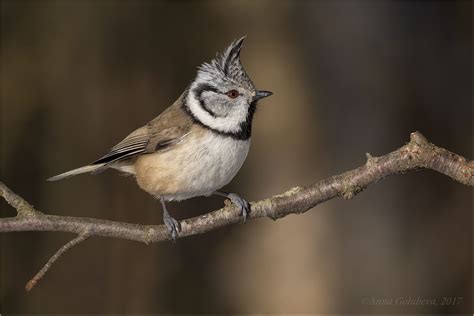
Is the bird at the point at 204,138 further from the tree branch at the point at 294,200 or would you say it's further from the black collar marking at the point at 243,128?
the tree branch at the point at 294,200

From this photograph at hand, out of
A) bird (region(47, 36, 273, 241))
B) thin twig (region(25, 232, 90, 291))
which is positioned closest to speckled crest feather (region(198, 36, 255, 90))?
bird (region(47, 36, 273, 241))

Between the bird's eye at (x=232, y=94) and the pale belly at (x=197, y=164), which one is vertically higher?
the bird's eye at (x=232, y=94)

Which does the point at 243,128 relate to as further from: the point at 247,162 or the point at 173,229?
the point at 247,162

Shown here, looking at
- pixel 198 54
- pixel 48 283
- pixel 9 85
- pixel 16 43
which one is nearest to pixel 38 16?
pixel 16 43

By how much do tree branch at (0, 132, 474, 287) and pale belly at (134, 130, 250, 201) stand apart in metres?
0.51

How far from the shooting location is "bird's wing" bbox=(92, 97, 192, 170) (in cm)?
455

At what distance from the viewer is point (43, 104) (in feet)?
27.2

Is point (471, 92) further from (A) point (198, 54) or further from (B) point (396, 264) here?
(A) point (198, 54)

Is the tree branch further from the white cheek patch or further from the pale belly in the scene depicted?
the white cheek patch

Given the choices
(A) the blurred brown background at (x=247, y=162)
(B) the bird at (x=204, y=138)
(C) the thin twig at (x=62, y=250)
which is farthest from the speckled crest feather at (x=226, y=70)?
(A) the blurred brown background at (x=247, y=162)

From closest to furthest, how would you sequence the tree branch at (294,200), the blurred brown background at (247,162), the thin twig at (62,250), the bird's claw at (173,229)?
1. the thin twig at (62,250)
2. the tree branch at (294,200)
3. the bird's claw at (173,229)
4. the blurred brown background at (247,162)

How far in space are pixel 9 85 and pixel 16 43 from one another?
54cm

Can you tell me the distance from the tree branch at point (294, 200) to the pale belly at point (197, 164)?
1.68ft

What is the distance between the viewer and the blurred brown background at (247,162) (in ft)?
26.1
